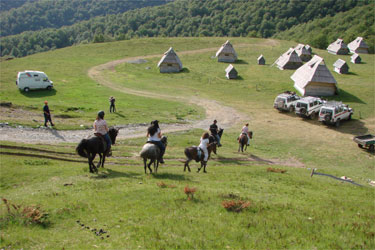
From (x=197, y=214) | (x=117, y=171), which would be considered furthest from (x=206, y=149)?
(x=197, y=214)

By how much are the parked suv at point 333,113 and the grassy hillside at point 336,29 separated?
74.6 metres

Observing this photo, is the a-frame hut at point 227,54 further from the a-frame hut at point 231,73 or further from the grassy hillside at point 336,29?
the grassy hillside at point 336,29

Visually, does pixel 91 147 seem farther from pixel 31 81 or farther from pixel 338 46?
pixel 338 46

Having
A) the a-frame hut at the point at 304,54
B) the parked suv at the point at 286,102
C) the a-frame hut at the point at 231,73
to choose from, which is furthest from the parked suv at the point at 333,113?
the a-frame hut at the point at 304,54

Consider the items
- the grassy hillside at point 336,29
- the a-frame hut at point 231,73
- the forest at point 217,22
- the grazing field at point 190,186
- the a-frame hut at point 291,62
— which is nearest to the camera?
the grazing field at point 190,186

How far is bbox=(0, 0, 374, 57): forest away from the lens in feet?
440

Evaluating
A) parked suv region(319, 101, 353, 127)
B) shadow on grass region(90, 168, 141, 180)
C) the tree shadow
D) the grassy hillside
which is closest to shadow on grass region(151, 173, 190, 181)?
shadow on grass region(90, 168, 141, 180)

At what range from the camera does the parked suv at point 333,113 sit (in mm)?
33375

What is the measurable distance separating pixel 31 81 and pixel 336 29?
126 metres

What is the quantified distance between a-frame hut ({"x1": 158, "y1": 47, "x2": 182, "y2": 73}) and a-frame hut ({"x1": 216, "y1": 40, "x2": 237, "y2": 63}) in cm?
1410

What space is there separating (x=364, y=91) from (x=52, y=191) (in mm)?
52975

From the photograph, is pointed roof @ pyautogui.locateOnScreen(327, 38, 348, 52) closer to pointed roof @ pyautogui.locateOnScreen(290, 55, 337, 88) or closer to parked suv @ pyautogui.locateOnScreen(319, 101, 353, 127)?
pointed roof @ pyautogui.locateOnScreen(290, 55, 337, 88)

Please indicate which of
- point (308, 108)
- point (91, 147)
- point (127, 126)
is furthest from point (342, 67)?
point (91, 147)

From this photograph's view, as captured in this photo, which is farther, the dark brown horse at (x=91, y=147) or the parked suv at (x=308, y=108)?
the parked suv at (x=308, y=108)
